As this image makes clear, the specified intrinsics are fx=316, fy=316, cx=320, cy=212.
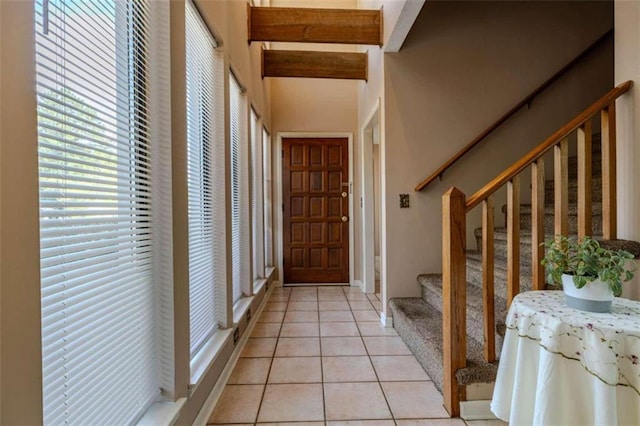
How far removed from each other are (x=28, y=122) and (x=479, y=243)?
2.87 m

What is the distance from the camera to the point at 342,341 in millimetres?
2414

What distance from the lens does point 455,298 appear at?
1.55 meters

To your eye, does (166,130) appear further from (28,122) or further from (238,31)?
(238,31)

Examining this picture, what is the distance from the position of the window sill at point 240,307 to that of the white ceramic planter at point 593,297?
1.90m

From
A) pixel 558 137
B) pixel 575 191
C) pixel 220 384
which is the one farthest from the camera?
pixel 575 191

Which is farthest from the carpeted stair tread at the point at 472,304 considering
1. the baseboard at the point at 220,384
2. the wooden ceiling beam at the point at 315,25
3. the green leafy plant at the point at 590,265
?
the wooden ceiling beam at the point at 315,25

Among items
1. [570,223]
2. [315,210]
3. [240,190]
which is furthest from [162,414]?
[315,210]

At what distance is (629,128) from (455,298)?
1.15 meters

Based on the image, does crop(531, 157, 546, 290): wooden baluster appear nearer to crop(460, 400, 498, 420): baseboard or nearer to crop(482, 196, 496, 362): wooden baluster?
crop(482, 196, 496, 362): wooden baluster

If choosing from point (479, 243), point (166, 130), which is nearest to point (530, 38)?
point (479, 243)

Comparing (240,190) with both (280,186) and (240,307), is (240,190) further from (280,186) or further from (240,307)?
(280,186)

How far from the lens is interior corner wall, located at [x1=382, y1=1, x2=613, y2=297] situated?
265cm

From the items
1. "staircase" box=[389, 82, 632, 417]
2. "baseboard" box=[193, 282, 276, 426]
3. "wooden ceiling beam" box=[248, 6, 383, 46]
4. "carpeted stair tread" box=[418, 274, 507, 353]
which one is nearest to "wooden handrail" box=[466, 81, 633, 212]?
"staircase" box=[389, 82, 632, 417]

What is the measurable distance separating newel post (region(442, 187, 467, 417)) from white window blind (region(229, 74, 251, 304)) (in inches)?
65.5
